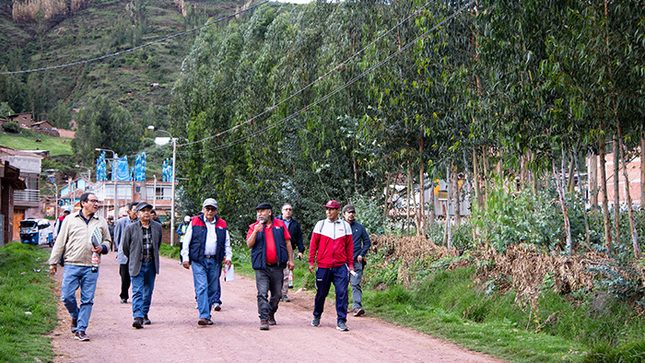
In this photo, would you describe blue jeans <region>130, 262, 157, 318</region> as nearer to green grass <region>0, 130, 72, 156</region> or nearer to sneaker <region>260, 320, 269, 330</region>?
sneaker <region>260, 320, 269, 330</region>

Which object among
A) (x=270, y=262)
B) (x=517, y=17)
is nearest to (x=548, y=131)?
(x=517, y=17)

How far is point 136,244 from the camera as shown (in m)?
9.78

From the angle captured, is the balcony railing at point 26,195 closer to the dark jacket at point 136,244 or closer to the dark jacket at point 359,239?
the dark jacket at point 136,244

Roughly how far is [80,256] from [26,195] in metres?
54.2

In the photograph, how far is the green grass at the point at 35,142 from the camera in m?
104

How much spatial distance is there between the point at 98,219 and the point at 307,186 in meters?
14.9

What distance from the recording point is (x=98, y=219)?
903 cm

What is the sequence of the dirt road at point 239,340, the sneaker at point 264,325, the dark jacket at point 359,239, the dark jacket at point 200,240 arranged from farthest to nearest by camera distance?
the dark jacket at point 359,239
the dark jacket at point 200,240
the sneaker at point 264,325
the dirt road at point 239,340

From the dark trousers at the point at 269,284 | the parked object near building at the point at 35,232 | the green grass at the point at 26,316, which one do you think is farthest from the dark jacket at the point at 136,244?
the parked object near building at the point at 35,232

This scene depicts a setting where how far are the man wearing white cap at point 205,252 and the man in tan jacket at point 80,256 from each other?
1.40 metres

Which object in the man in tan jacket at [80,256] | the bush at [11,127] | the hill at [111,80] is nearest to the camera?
the man in tan jacket at [80,256]

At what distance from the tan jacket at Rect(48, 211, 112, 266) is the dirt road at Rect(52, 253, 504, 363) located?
110 centimetres

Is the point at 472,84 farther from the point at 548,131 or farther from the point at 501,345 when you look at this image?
the point at 501,345

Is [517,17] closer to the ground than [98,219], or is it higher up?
higher up
